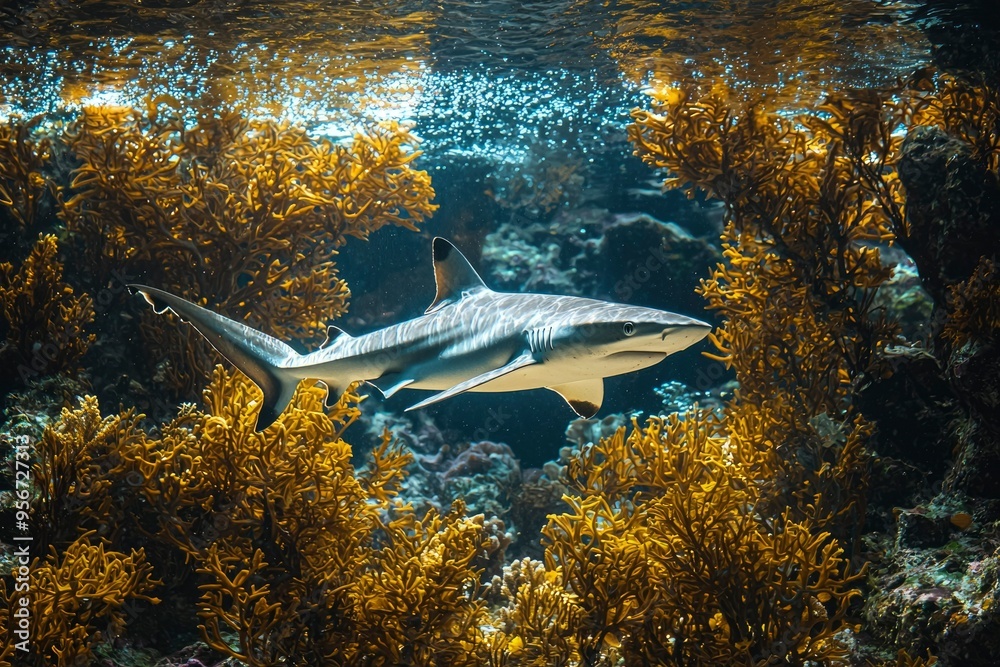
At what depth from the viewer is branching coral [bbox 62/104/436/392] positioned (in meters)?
7.18

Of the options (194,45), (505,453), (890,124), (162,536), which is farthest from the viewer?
(505,453)

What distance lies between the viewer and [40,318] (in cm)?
680

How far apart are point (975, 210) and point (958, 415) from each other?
199cm

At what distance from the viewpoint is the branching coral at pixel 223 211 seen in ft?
23.6

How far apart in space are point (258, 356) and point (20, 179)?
573 cm

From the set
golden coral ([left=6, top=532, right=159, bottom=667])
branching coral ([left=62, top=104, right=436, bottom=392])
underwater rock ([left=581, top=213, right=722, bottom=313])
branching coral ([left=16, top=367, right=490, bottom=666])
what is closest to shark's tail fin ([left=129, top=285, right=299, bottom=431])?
branching coral ([left=16, top=367, right=490, bottom=666])

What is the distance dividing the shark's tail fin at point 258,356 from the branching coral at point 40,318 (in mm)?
3107

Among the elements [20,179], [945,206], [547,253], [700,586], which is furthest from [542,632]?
[547,253]

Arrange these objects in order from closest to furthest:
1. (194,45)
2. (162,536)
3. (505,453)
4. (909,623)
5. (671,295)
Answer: (909,623), (162,536), (194,45), (505,453), (671,295)

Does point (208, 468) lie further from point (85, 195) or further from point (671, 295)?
point (671, 295)

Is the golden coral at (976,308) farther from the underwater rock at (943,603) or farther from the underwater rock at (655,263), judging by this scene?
the underwater rock at (655,263)

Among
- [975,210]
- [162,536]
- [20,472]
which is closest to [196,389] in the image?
[20,472]

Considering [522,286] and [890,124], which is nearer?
[890,124]

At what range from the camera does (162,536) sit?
496 centimetres
